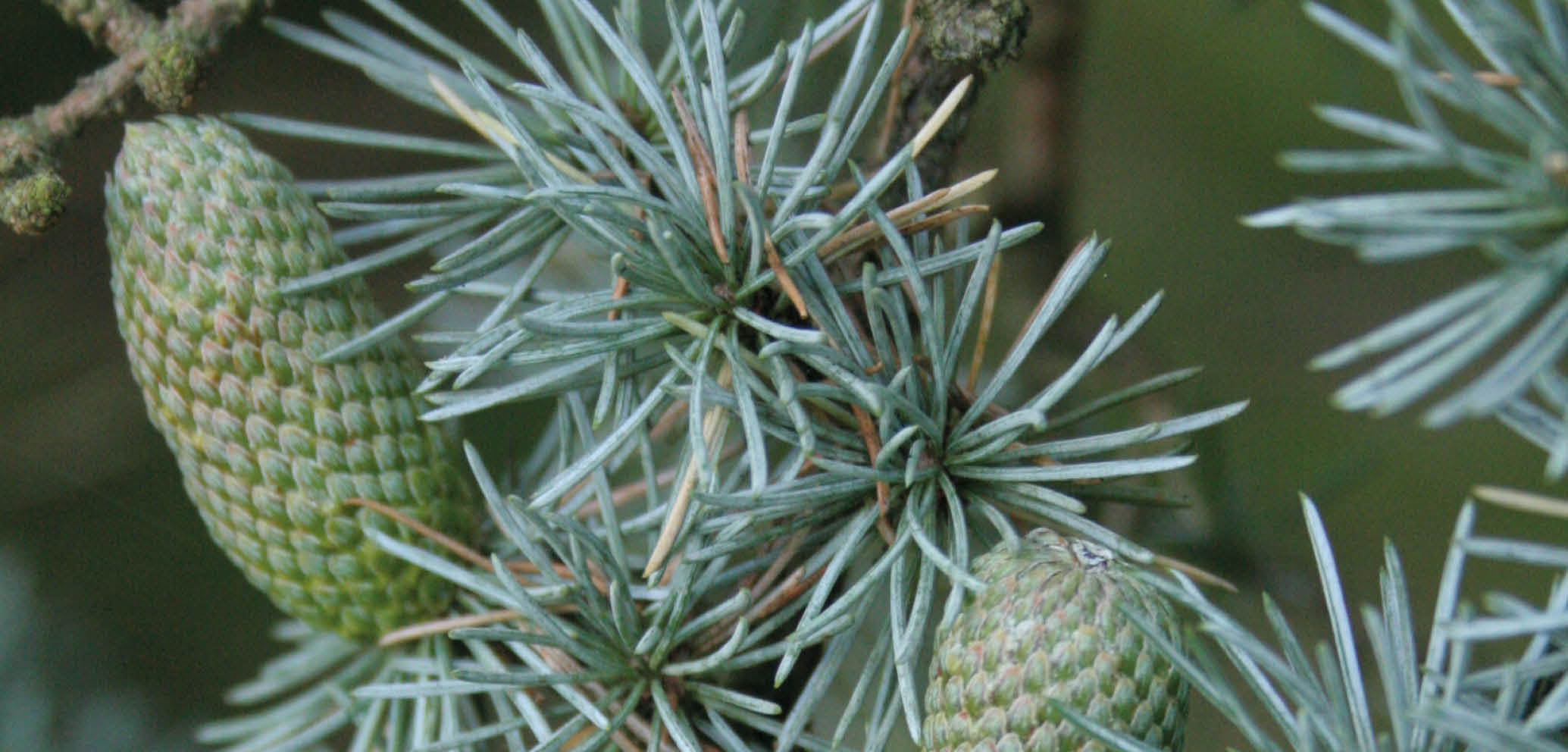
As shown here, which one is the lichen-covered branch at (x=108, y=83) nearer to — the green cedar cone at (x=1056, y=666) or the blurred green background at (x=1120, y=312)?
the blurred green background at (x=1120, y=312)

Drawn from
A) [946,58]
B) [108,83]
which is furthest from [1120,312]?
[108,83]

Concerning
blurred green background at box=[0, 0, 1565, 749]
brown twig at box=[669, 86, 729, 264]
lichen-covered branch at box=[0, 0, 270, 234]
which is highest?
lichen-covered branch at box=[0, 0, 270, 234]

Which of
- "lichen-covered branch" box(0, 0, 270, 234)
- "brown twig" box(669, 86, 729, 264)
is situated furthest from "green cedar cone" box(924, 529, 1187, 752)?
"lichen-covered branch" box(0, 0, 270, 234)

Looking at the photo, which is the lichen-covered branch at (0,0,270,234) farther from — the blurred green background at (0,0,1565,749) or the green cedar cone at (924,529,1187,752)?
the green cedar cone at (924,529,1187,752)

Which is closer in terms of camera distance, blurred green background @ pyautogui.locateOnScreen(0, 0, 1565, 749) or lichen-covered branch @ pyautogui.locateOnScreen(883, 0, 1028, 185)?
lichen-covered branch @ pyautogui.locateOnScreen(883, 0, 1028, 185)

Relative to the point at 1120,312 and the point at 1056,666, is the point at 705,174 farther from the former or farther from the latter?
the point at 1120,312

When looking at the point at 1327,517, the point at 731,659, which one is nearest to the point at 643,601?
the point at 731,659

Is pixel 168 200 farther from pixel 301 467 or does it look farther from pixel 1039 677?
pixel 1039 677
